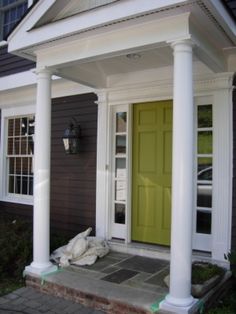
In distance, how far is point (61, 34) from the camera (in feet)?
13.8

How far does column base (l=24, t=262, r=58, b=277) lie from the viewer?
4.54 m

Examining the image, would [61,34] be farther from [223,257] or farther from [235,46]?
[223,257]

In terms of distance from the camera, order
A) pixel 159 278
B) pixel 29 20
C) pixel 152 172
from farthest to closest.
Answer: pixel 152 172 → pixel 29 20 → pixel 159 278

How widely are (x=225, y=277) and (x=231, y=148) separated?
154cm

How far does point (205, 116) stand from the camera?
16.0 feet

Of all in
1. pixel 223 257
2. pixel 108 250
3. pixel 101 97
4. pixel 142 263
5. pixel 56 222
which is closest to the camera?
pixel 223 257

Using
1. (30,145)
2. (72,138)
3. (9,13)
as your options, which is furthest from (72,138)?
(9,13)

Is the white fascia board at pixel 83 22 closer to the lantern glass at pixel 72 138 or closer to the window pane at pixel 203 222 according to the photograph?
the lantern glass at pixel 72 138

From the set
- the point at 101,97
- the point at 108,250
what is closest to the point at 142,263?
the point at 108,250

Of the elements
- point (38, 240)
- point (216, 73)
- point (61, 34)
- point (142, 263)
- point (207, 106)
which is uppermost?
point (61, 34)

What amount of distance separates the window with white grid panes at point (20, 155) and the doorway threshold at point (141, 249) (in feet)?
7.77

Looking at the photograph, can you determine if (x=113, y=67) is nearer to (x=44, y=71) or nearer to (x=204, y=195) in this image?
(x=44, y=71)

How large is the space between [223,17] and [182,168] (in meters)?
1.50

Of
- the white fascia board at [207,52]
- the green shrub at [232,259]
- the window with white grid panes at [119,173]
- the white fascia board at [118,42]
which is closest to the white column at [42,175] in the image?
the white fascia board at [118,42]
